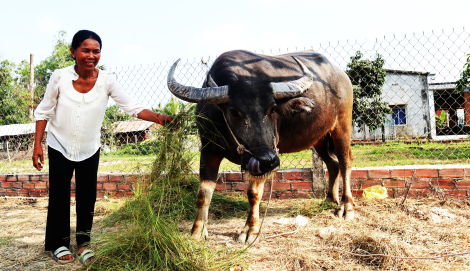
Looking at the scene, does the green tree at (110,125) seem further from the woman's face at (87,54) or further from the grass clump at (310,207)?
the grass clump at (310,207)

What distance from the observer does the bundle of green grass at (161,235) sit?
2.04 metres

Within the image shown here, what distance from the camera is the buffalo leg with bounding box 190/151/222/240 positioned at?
9.26ft

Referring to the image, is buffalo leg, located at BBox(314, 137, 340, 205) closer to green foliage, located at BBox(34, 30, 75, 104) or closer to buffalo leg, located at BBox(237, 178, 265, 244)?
buffalo leg, located at BBox(237, 178, 265, 244)

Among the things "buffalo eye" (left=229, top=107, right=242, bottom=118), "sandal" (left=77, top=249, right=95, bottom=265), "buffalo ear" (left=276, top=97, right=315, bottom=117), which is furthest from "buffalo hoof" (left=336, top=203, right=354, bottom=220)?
"sandal" (left=77, top=249, right=95, bottom=265)

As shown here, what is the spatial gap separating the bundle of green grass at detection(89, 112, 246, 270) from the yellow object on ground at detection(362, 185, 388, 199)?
243cm

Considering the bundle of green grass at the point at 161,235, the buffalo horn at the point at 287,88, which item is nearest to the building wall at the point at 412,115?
the buffalo horn at the point at 287,88

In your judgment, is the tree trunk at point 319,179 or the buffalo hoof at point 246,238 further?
the tree trunk at point 319,179

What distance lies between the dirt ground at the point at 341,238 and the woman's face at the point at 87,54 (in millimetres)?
1560

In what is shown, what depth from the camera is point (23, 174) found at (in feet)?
16.8

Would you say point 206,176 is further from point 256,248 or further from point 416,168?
point 416,168

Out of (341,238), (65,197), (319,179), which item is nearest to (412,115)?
(319,179)

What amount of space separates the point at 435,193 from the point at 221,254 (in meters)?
3.10

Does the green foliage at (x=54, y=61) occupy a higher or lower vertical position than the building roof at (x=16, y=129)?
higher

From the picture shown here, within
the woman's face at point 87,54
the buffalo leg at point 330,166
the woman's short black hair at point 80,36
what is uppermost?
the woman's short black hair at point 80,36
